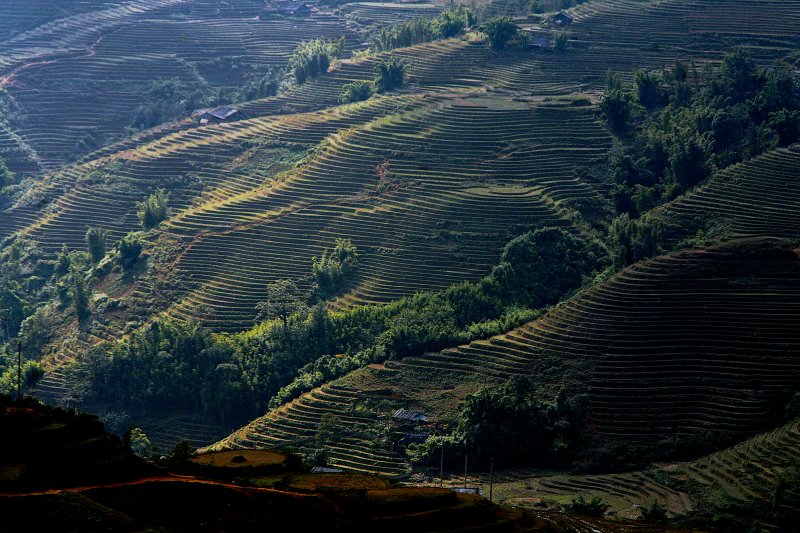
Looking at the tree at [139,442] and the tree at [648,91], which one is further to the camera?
the tree at [648,91]

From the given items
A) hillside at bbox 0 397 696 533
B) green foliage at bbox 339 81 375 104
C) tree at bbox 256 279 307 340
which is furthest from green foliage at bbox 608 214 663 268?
hillside at bbox 0 397 696 533

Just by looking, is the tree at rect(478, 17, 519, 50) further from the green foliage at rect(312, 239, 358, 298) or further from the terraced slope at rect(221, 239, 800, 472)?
the terraced slope at rect(221, 239, 800, 472)

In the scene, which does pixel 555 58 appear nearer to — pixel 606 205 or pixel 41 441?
pixel 606 205

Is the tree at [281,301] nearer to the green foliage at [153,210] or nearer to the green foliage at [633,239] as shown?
the green foliage at [153,210]

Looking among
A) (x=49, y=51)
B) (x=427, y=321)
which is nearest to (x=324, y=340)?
(x=427, y=321)

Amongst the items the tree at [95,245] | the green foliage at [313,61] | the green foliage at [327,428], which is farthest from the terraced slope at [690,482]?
the green foliage at [313,61]

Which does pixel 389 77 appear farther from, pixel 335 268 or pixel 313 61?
pixel 335 268

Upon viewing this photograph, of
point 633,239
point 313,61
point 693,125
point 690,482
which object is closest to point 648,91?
point 693,125
